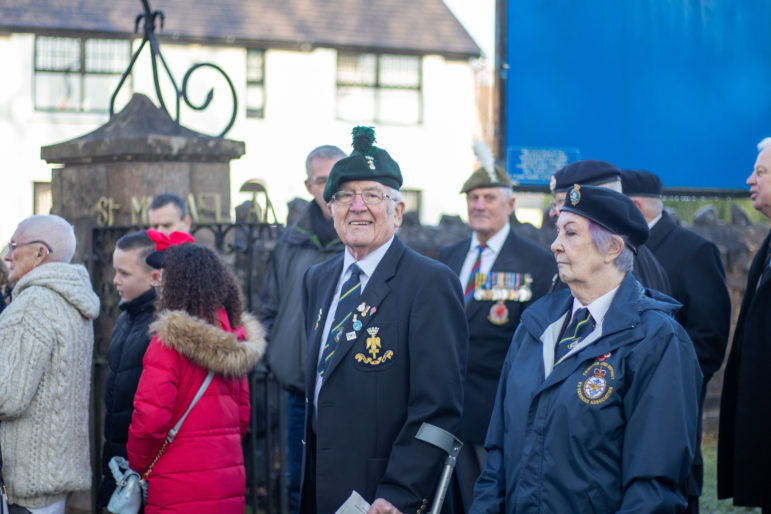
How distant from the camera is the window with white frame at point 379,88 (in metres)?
26.8

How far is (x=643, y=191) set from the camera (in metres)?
5.57

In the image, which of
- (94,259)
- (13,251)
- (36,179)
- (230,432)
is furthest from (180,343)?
(36,179)

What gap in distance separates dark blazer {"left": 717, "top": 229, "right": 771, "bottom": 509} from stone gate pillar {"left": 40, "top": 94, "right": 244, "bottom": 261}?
303cm

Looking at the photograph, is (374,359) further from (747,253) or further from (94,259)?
(747,253)

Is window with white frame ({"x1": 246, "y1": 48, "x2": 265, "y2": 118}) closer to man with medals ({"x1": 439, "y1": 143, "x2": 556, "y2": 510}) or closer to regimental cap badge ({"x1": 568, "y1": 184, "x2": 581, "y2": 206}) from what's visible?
man with medals ({"x1": 439, "y1": 143, "x2": 556, "y2": 510})

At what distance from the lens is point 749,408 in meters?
4.47

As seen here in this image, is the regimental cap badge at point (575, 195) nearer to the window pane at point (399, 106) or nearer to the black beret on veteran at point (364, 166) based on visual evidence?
the black beret on veteran at point (364, 166)

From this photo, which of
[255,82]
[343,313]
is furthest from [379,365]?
[255,82]

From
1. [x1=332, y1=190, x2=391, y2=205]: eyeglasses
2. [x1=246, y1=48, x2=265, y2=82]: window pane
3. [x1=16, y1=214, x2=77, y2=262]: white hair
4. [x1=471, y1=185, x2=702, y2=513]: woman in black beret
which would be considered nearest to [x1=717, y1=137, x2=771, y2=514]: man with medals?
[x1=471, y1=185, x2=702, y2=513]: woman in black beret

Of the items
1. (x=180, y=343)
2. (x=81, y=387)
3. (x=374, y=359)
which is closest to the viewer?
(x=374, y=359)

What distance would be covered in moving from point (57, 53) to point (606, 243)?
78.1ft

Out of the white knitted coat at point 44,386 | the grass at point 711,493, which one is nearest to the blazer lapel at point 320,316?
the white knitted coat at point 44,386

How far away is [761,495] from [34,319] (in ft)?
10.6

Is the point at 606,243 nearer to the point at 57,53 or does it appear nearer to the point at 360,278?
the point at 360,278
